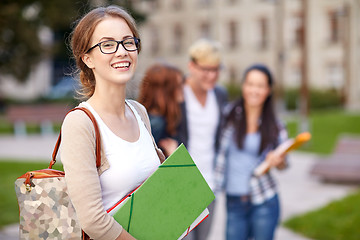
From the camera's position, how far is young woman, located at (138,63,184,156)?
372 cm

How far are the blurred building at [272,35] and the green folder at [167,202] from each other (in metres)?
27.9

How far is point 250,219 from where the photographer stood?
3611 mm

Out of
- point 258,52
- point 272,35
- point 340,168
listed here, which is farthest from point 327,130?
point 258,52

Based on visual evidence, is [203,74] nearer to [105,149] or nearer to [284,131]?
[284,131]

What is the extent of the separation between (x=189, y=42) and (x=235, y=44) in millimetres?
4205

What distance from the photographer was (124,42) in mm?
1873

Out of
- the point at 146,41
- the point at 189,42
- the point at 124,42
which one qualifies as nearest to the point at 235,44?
the point at 189,42

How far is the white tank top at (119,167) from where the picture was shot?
71.1 inches

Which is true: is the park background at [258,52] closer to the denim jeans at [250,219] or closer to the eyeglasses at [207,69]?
the eyeglasses at [207,69]

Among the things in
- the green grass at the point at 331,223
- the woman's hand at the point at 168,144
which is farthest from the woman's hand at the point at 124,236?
the green grass at the point at 331,223

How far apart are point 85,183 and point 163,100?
209cm

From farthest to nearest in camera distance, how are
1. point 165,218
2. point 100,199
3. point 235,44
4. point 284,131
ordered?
point 235,44
point 284,131
point 165,218
point 100,199

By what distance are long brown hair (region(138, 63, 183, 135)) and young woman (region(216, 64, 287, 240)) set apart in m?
0.41

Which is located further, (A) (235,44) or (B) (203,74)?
(A) (235,44)
